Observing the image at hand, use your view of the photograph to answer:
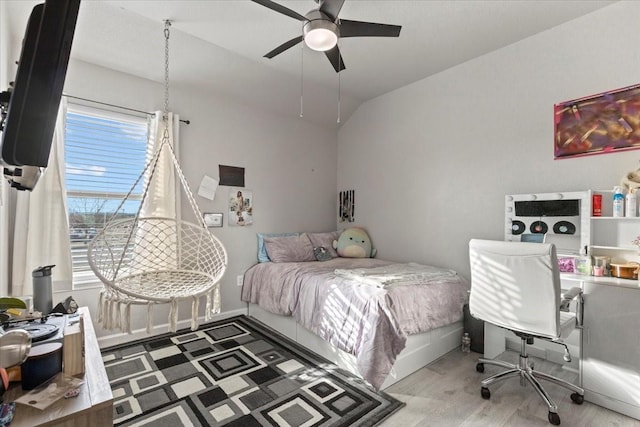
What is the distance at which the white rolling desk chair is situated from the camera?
177cm

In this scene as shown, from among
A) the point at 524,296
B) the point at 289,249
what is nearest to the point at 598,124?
the point at 524,296

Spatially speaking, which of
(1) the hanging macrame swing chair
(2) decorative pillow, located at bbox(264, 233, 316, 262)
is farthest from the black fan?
(2) decorative pillow, located at bbox(264, 233, 316, 262)

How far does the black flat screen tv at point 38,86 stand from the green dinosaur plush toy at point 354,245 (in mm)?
3213

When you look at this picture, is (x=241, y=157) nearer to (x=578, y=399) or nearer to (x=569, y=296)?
(x=569, y=296)

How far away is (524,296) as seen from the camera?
186 cm

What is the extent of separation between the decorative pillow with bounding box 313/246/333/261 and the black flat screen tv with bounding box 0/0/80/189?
117 inches

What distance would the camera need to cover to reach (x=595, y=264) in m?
2.14

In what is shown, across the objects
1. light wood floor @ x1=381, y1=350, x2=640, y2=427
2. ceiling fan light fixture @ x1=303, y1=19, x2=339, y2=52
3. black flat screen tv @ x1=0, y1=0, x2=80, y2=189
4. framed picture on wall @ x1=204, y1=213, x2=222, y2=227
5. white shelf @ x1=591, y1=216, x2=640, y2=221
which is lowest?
light wood floor @ x1=381, y1=350, x2=640, y2=427

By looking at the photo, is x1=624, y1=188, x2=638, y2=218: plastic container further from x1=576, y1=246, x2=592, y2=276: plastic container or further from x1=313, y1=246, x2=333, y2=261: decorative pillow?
x1=313, y1=246, x2=333, y2=261: decorative pillow

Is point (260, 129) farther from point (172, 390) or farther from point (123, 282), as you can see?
point (172, 390)

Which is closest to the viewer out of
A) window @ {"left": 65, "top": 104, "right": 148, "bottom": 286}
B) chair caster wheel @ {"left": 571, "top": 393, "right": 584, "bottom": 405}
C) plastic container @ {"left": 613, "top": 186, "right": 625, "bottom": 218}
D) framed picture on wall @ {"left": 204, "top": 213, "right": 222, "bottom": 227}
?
chair caster wheel @ {"left": 571, "top": 393, "right": 584, "bottom": 405}

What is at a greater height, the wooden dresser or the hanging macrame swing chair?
the hanging macrame swing chair

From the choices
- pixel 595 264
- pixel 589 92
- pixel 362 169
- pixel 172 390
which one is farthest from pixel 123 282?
pixel 589 92

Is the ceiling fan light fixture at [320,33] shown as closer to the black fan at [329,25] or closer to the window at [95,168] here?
the black fan at [329,25]
